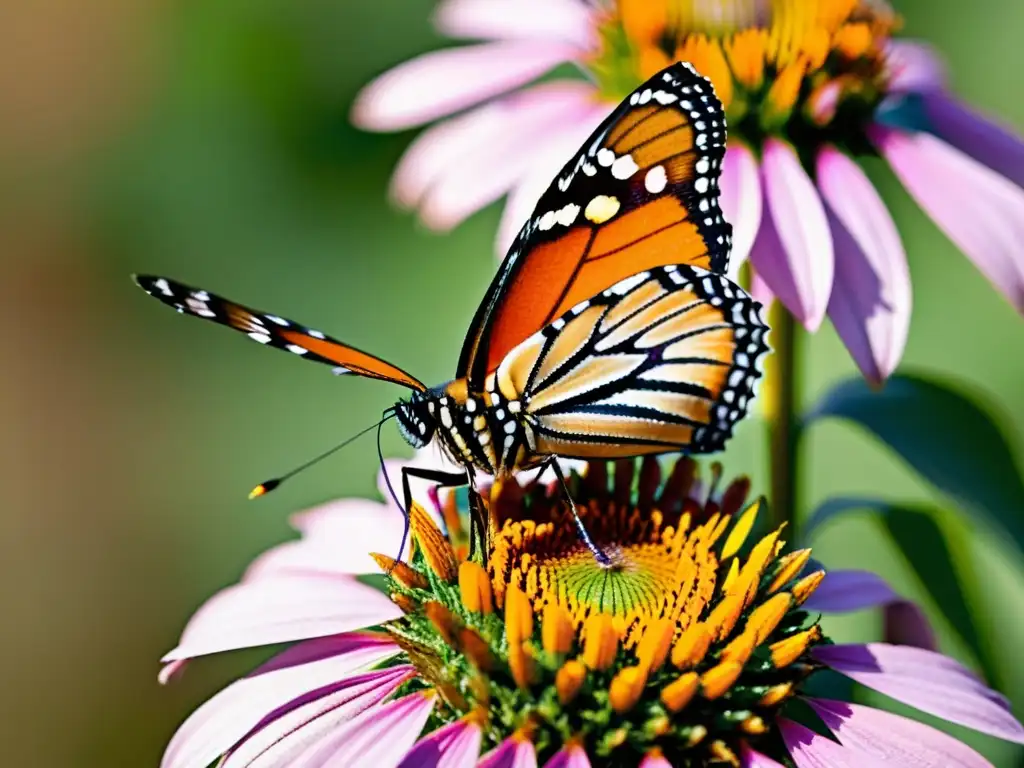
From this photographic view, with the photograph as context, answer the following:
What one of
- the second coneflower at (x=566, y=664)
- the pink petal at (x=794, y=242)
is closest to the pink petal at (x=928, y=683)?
the second coneflower at (x=566, y=664)

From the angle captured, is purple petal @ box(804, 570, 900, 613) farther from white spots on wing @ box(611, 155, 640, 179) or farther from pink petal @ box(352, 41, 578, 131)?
pink petal @ box(352, 41, 578, 131)

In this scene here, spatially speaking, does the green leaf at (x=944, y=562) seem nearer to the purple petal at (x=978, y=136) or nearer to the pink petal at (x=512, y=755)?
the purple petal at (x=978, y=136)

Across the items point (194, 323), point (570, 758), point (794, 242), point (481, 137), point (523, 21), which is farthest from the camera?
point (194, 323)

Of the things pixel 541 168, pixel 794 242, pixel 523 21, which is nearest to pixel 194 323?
pixel 523 21

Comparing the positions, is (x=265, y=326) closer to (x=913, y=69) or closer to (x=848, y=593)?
(x=848, y=593)

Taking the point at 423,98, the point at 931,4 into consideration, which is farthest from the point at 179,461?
the point at 931,4

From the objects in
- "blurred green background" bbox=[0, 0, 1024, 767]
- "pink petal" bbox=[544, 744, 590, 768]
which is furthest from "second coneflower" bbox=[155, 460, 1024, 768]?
"blurred green background" bbox=[0, 0, 1024, 767]
